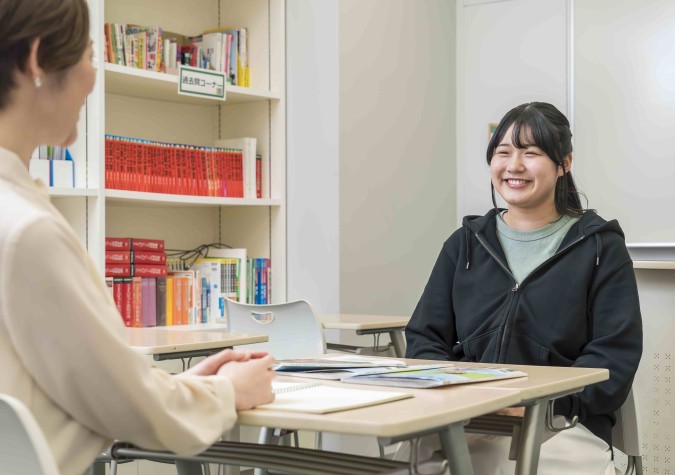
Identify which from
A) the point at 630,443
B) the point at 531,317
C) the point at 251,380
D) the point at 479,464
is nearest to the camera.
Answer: the point at 251,380

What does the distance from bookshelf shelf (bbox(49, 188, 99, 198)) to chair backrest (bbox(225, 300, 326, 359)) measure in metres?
0.95

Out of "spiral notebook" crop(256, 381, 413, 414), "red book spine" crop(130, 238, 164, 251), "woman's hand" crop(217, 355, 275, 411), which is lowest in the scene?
"spiral notebook" crop(256, 381, 413, 414)

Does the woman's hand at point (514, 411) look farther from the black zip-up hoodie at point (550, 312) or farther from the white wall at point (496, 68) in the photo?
the white wall at point (496, 68)

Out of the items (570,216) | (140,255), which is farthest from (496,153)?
(140,255)

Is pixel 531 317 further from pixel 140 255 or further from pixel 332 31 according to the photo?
pixel 332 31

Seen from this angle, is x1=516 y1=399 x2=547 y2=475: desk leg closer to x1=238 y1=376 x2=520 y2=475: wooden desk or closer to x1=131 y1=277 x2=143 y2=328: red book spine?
x1=238 y1=376 x2=520 y2=475: wooden desk

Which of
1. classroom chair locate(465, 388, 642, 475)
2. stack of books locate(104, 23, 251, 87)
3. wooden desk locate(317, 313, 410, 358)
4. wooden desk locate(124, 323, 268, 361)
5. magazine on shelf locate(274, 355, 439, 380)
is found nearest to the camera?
magazine on shelf locate(274, 355, 439, 380)

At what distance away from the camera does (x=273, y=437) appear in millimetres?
1688

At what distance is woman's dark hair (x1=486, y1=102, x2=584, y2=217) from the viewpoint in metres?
2.42

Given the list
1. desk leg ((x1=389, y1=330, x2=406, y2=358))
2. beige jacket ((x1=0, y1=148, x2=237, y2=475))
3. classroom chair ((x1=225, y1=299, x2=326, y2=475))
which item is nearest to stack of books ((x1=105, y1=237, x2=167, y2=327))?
classroom chair ((x1=225, y1=299, x2=326, y2=475))

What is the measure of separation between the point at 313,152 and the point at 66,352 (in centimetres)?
348

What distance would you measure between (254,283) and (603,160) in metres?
1.78

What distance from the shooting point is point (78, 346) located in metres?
1.04

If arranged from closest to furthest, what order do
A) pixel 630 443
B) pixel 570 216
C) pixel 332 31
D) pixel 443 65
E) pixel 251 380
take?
pixel 251 380
pixel 630 443
pixel 570 216
pixel 332 31
pixel 443 65
